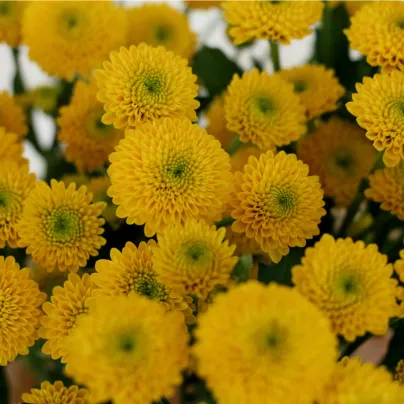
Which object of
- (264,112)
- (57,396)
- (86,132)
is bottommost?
(57,396)

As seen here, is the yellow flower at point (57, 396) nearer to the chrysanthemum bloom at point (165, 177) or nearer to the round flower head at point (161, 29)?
the chrysanthemum bloom at point (165, 177)

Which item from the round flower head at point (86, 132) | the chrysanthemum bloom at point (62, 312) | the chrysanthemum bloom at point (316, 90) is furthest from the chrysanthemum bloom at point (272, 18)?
the chrysanthemum bloom at point (62, 312)

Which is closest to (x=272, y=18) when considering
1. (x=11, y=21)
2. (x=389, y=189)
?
(x=389, y=189)

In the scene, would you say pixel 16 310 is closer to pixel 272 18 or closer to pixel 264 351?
pixel 264 351

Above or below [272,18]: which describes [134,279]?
below

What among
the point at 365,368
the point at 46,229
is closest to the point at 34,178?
the point at 46,229

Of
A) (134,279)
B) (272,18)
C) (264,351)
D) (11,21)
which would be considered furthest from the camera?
(11,21)

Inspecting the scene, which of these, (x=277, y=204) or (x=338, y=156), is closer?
(x=277, y=204)
